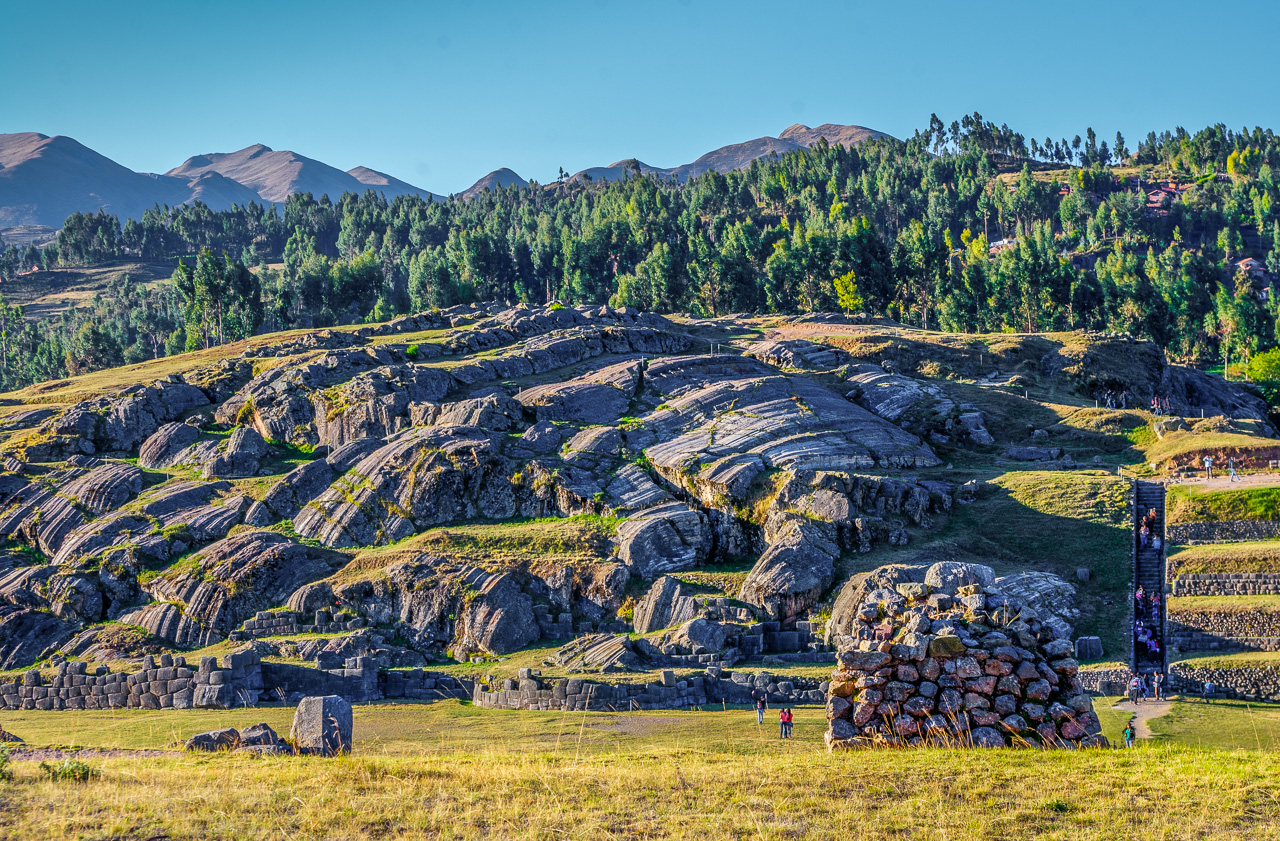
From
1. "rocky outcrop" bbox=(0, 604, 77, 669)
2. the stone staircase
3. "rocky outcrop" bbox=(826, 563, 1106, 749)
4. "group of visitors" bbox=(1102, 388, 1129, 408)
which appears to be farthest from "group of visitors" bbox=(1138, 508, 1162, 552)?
"rocky outcrop" bbox=(0, 604, 77, 669)

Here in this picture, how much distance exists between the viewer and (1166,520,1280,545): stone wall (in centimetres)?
4753

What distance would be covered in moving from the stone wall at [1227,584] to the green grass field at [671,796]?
1002 inches

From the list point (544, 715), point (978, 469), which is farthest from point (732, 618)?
point (978, 469)

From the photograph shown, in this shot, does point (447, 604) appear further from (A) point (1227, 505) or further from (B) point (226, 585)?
(A) point (1227, 505)

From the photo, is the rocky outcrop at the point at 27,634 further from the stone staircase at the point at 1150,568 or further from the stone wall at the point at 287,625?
the stone staircase at the point at 1150,568

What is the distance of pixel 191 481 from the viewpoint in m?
65.6

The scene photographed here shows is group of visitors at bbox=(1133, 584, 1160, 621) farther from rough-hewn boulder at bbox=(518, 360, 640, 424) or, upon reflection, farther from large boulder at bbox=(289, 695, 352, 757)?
rough-hewn boulder at bbox=(518, 360, 640, 424)

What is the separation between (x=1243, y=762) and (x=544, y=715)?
22448 millimetres

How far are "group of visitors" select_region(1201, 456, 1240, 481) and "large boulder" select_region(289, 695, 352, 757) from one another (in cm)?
4758

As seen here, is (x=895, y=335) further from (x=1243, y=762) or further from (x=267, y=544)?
(x=1243, y=762)

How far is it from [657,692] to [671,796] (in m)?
20.7

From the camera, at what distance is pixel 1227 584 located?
42938 millimetres

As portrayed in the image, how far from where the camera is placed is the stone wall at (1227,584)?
1660 inches

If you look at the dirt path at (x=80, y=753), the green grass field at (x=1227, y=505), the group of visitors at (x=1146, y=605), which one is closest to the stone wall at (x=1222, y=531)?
the green grass field at (x=1227, y=505)
